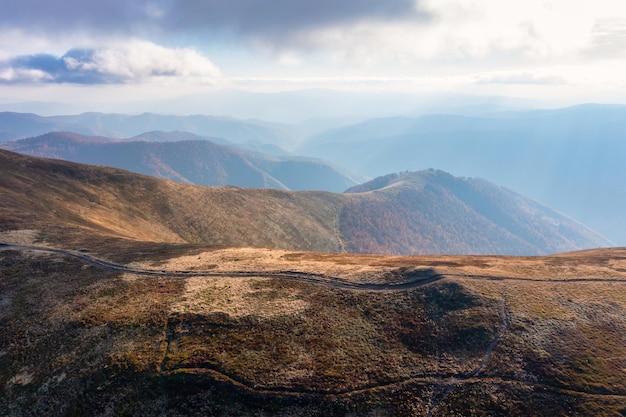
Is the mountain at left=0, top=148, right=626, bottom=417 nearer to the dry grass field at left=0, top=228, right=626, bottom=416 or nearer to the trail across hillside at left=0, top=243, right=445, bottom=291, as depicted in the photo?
the dry grass field at left=0, top=228, right=626, bottom=416

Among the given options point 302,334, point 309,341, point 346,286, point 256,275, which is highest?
point 256,275

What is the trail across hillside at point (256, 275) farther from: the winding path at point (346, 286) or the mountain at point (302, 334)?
the mountain at point (302, 334)

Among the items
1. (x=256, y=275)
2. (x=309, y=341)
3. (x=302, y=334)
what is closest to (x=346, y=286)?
(x=302, y=334)

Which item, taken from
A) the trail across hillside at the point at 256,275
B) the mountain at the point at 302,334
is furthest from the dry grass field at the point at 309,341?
the trail across hillside at the point at 256,275

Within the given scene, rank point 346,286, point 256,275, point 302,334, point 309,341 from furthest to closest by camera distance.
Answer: point 256,275 < point 346,286 < point 302,334 < point 309,341

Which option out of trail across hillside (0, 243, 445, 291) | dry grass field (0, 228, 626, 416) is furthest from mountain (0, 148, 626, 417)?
trail across hillside (0, 243, 445, 291)

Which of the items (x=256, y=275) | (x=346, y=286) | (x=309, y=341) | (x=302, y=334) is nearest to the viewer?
(x=309, y=341)

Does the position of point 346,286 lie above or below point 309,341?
above

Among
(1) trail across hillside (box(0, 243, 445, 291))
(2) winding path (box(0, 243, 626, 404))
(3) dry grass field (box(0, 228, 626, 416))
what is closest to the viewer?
(3) dry grass field (box(0, 228, 626, 416))

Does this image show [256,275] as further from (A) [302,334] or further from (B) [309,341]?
(B) [309,341]

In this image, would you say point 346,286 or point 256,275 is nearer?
point 346,286
